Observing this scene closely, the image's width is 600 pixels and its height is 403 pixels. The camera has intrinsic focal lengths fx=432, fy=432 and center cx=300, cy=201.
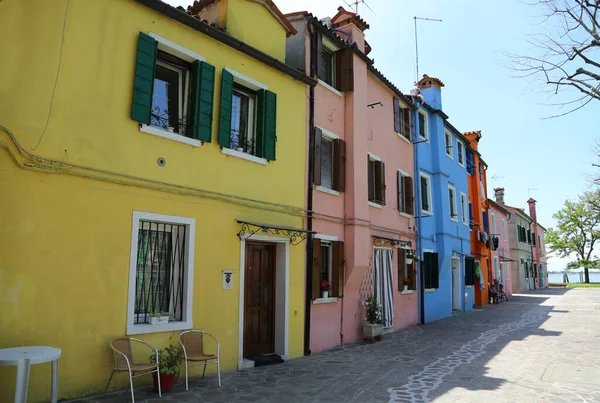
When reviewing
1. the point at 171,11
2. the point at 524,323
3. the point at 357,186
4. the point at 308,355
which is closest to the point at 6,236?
the point at 171,11

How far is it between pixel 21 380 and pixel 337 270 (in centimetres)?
709

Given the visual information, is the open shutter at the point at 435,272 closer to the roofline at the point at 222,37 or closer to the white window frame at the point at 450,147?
the white window frame at the point at 450,147

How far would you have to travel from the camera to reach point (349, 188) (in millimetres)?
11250

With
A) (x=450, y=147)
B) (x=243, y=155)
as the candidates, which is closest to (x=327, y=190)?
(x=243, y=155)

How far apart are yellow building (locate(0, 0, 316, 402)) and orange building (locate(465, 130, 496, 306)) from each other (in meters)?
16.0

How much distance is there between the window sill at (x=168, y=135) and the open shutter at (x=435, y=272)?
1143cm

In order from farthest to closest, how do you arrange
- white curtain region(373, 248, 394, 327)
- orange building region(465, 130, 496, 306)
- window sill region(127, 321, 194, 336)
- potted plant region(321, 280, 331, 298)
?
orange building region(465, 130, 496, 306) < white curtain region(373, 248, 394, 327) < potted plant region(321, 280, 331, 298) < window sill region(127, 321, 194, 336)

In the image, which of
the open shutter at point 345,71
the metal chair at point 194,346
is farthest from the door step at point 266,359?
the open shutter at point 345,71

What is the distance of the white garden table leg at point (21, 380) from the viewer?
14.9 feet

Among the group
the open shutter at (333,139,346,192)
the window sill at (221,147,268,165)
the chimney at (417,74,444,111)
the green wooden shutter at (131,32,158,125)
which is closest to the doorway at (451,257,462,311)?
the chimney at (417,74,444,111)

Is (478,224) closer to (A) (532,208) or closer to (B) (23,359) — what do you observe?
(B) (23,359)

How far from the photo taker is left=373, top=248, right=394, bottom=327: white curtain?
508 inches

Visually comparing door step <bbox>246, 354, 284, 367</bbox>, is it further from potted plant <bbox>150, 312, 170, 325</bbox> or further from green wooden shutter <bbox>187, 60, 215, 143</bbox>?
green wooden shutter <bbox>187, 60, 215, 143</bbox>

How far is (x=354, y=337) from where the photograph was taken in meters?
11.2
